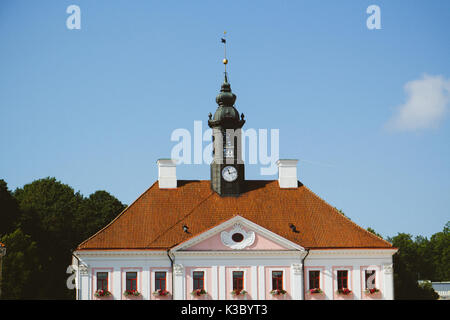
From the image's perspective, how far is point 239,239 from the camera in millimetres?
45562

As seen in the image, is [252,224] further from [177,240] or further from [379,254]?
[379,254]

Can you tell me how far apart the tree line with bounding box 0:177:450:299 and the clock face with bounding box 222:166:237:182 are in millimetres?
20697

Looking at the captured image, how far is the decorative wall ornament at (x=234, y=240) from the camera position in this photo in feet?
149

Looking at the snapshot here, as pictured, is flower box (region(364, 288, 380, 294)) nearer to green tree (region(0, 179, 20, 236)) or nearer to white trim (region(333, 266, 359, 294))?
white trim (region(333, 266, 359, 294))

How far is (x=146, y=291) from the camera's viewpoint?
44594 millimetres

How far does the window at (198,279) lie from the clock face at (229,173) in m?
7.50

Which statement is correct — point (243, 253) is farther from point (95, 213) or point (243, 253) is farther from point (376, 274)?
point (95, 213)

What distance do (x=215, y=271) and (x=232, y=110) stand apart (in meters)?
11.9

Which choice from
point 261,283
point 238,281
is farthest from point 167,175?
point 261,283

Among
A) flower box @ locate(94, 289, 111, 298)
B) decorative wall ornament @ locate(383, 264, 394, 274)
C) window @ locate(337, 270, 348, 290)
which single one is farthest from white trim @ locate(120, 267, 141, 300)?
decorative wall ornament @ locate(383, 264, 394, 274)

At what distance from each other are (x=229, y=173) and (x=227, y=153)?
57.2 inches

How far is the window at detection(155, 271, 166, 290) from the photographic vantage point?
45.0 metres
